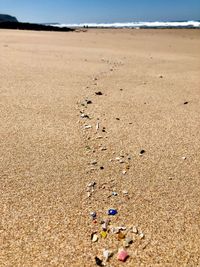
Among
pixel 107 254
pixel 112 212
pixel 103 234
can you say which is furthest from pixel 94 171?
pixel 107 254

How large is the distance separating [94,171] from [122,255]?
2.70ft

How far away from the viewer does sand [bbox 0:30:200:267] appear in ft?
5.68

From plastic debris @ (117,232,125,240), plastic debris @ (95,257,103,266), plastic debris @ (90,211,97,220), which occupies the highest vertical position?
plastic debris @ (90,211,97,220)

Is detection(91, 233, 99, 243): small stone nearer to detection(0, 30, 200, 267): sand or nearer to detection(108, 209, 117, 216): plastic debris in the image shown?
detection(0, 30, 200, 267): sand

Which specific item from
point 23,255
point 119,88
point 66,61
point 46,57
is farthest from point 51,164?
point 46,57

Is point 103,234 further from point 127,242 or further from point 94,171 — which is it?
point 94,171

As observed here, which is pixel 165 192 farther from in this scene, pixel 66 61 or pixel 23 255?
pixel 66 61

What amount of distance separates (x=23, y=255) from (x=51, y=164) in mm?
894

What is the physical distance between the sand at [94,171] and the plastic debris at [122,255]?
30 millimetres

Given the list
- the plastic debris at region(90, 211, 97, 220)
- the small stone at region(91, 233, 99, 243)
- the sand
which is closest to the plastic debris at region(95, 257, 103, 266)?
the sand

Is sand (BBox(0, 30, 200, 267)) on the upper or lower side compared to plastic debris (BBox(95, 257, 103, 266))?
upper

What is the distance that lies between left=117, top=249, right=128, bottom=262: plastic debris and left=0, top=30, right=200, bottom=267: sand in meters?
0.03

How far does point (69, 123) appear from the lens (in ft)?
10.6

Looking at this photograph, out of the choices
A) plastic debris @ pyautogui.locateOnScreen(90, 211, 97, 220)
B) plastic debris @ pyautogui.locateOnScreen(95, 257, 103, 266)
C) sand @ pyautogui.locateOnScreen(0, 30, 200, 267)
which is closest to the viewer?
plastic debris @ pyautogui.locateOnScreen(95, 257, 103, 266)
